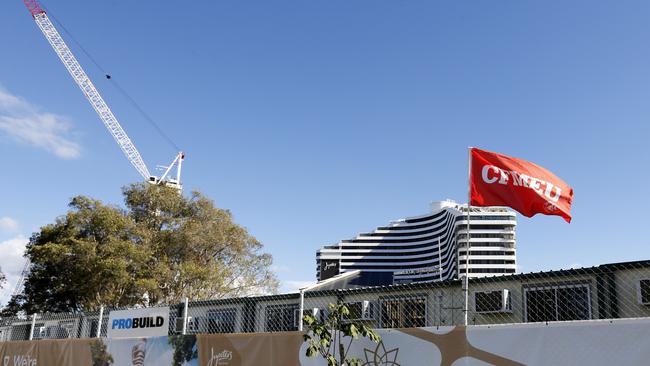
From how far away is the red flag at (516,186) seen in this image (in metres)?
6.73

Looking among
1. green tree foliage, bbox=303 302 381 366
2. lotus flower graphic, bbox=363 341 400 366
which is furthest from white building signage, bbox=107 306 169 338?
lotus flower graphic, bbox=363 341 400 366

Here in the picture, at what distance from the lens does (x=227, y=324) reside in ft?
79.0

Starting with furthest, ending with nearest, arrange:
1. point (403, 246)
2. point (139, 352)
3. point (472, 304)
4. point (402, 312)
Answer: point (403, 246), point (402, 312), point (472, 304), point (139, 352)

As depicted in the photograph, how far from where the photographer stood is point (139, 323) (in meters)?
9.38

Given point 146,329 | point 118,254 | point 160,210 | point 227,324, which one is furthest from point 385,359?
point 160,210

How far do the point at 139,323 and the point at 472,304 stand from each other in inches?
514

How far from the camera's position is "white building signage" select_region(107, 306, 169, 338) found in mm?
8945

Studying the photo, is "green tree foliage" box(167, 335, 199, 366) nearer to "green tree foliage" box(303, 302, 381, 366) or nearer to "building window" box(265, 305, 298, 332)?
"green tree foliage" box(303, 302, 381, 366)

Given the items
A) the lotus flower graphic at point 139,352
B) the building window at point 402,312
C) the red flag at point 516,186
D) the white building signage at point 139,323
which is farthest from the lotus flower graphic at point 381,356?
the building window at point 402,312

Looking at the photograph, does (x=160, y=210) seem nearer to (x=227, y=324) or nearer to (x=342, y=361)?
(x=227, y=324)

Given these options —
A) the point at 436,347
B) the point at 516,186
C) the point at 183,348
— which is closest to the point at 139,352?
the point at 183,348

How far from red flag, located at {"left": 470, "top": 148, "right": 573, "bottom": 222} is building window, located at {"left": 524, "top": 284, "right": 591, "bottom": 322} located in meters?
10.1

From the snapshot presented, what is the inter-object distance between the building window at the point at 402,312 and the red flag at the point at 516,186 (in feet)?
40.4

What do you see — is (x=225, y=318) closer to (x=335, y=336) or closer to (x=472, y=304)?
(x=472, y=304)
